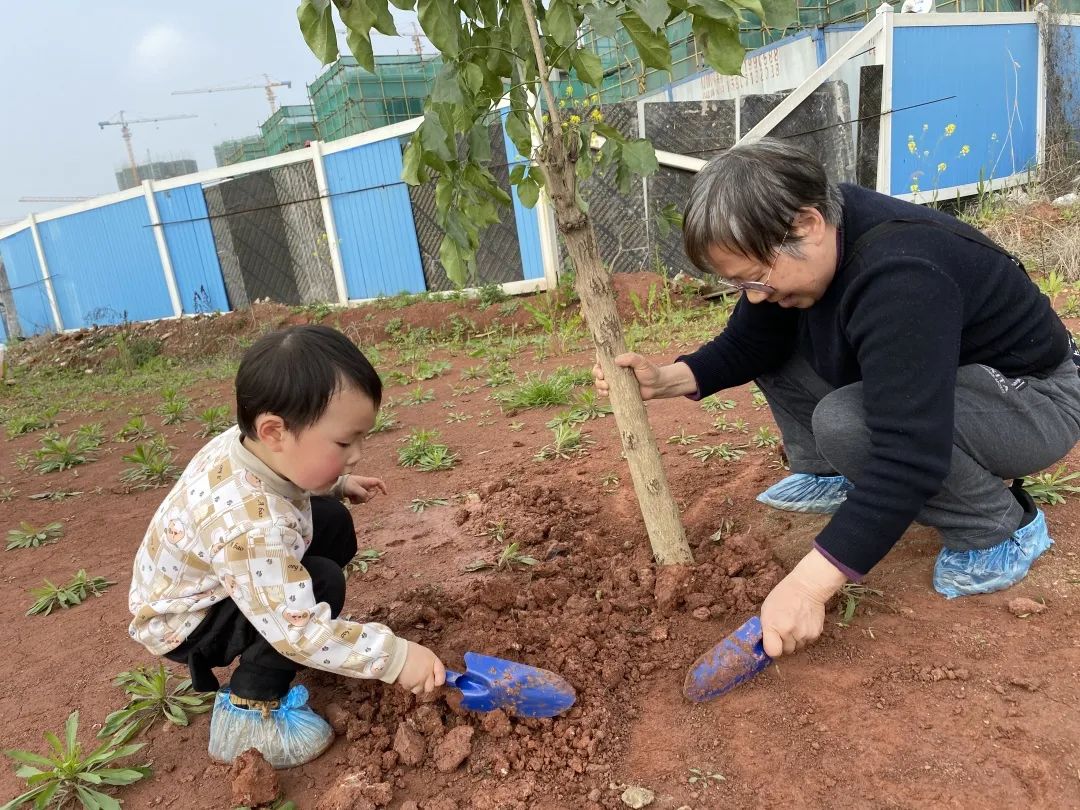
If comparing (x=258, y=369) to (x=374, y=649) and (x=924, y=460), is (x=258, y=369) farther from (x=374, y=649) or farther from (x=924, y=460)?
(x=924, y=460)

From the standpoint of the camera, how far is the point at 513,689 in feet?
4.74

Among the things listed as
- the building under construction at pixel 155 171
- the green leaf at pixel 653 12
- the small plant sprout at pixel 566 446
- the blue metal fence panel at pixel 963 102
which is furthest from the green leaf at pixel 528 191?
the building under construction at pixel 155 171

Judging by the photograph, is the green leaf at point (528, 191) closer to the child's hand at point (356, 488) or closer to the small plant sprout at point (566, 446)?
the child's hand at point (356, 488)

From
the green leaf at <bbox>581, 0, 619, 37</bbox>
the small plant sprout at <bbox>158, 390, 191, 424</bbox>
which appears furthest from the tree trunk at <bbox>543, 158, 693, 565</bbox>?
the small plant sprout at <bbox>158, 390, 191, 424</bbox>

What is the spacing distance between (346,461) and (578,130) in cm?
97

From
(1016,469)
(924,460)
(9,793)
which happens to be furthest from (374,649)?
(1016,469)

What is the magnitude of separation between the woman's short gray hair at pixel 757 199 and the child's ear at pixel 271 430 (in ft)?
3.03

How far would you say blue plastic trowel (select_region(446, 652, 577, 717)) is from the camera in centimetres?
145

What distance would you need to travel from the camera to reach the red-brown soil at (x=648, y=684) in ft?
4.20

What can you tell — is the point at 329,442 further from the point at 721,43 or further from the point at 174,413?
the point at 174,413

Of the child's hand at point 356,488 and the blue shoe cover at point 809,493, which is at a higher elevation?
the child's hand at point 356,488

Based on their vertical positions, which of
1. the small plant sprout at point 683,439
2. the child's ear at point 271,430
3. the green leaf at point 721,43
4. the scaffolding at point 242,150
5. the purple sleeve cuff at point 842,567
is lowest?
the small plant sprout at point 683,439

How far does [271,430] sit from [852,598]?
4.49 ft

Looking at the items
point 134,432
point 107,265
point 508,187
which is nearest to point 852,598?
point 134,432
